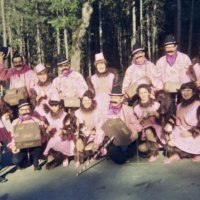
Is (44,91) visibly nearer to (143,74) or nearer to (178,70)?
(143,74)

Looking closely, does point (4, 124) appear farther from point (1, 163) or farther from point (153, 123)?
point (153, 123)

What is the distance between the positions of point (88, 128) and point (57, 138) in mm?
613

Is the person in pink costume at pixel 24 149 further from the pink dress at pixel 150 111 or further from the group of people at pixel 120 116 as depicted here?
the pink dress at pixel 150 111

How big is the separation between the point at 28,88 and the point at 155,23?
21971 mm

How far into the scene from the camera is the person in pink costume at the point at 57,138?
293 inches

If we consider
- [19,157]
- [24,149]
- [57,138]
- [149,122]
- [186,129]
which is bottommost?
[19,157]

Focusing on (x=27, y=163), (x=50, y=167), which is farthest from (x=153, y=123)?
(x=27, y=163)

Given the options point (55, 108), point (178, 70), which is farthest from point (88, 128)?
point (178, 70)

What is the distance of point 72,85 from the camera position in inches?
340

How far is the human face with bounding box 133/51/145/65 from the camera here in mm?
8102

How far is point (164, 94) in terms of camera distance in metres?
7.63

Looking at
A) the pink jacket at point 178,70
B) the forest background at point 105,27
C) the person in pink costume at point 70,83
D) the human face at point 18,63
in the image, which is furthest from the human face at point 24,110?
the forest background at point 105,27

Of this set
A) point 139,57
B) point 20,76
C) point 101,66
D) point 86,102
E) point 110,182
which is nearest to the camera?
point 110,182

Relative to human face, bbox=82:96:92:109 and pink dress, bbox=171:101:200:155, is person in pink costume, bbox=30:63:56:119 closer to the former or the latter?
human face, bbox=82:96:92:109
